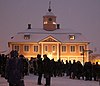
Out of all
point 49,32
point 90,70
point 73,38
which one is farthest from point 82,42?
point 90,70

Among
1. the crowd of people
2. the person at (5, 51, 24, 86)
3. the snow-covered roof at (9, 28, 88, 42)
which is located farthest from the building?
the person at (5, 51, 24, 86)

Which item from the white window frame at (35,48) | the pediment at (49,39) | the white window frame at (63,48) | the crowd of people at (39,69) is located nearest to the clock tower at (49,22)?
the pediment at (49,39)

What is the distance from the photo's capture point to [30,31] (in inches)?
4031

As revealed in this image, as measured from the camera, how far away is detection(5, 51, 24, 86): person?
1456 cm

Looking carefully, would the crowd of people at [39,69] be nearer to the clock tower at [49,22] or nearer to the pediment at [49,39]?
the pediment at [49,39]

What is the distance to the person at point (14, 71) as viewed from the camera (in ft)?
47.8

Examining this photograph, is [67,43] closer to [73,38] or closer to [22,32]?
[73,38]

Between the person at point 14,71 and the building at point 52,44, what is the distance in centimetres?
7666

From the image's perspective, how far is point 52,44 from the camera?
309ft

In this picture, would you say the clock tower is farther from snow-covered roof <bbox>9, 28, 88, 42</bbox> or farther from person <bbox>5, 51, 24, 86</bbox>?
person <bbox>5, 51, 24, 86</bbox>

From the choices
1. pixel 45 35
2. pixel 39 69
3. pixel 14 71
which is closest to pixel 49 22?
pixel 45 35

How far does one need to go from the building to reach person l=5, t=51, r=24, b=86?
76.7 metres

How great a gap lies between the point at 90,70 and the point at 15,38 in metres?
63.0

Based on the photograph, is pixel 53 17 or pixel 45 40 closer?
pixel 45 40
